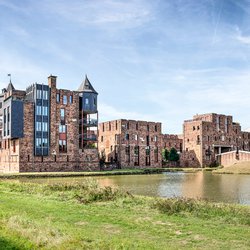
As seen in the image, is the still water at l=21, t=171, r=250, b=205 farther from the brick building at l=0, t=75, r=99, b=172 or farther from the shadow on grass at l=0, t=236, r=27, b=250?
the brick building at l=0, t=75, r=99, b=172

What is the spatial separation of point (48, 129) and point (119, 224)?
4991 cm

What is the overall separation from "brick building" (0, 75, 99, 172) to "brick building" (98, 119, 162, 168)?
370 inches

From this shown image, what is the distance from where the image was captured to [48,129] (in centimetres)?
6138

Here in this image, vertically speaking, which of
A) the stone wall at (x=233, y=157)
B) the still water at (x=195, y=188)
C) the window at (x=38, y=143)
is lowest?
the still water at (x=195, y=188)

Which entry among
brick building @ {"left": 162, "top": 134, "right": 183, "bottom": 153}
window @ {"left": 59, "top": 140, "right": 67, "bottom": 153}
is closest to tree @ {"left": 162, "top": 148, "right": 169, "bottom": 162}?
brick building @ {"left": 162, "top": 134, "right": 183, "bottom": 153}

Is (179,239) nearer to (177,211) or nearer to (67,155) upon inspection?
(177,211)

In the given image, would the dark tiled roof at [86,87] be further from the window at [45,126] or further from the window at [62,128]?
the window at [45,126]

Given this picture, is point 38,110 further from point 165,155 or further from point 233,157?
point 233,157

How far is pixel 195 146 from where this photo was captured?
3445 inches

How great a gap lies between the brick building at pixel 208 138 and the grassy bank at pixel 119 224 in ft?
223

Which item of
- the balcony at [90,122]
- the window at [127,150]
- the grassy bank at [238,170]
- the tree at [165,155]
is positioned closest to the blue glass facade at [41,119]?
the balcony at [90,122]

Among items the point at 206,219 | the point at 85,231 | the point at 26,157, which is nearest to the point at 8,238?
the point at 85,231

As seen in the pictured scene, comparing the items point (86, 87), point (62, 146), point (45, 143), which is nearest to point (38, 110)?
point (45, 143)

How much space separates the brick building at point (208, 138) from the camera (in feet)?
282
